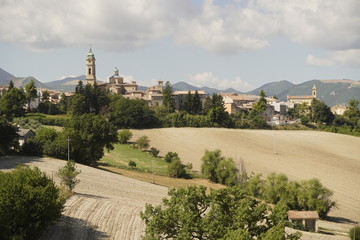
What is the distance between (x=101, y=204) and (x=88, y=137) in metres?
23.6

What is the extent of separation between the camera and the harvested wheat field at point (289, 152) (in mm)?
57000

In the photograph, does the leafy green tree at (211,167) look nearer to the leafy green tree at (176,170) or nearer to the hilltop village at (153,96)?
the leafy green tree at (176,170)

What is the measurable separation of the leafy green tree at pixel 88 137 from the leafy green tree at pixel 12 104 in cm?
4135

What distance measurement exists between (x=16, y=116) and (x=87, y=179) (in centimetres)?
6082

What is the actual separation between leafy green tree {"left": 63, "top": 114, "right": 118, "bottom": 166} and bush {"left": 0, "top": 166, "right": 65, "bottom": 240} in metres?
28.2

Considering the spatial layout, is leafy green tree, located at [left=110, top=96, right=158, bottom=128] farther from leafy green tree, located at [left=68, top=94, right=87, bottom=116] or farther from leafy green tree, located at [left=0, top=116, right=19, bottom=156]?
leafy green tree, located at [left=0, top=116, right=19, bottom=156]

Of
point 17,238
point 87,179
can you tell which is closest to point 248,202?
point 17,238

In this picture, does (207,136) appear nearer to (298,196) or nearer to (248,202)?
(298,196)

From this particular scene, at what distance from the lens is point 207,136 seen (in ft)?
306

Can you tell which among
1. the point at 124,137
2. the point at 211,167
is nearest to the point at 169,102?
the point at 124,137

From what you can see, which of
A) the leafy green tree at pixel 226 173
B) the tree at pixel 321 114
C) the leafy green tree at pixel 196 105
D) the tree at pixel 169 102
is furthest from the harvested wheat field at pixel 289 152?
the tree at pixel 321 114

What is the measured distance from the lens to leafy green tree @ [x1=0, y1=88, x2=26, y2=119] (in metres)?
96.7

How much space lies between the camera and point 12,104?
325ft

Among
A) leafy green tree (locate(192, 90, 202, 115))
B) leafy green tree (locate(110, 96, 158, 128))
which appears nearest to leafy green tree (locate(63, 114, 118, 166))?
leafy green tree (locate(110, 96, 158, 128))
